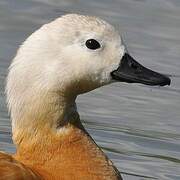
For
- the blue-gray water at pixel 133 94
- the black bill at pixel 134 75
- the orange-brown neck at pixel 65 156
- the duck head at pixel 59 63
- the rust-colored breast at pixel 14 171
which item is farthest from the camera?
the blue-gray water at pixel 133 94

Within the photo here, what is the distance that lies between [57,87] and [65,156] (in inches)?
18.9

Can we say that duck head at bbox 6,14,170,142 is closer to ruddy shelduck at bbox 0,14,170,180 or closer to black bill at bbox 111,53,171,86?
ruddy shelduck at bbox 0,14,170,180

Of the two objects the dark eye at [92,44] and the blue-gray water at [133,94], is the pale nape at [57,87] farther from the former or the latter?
the blue-gray water at [133,94]

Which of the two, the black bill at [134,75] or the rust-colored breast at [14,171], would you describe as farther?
the black bill at [134,75]

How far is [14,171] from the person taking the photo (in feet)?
24.7

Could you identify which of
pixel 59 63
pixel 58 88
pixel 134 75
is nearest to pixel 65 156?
pixel 58 88

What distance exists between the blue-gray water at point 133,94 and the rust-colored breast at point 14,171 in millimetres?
2065

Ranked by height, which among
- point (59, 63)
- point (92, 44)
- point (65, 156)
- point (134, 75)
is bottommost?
point (65, 156)

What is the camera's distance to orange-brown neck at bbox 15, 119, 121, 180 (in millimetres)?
7832

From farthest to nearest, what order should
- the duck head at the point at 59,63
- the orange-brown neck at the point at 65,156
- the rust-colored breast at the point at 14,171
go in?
the orange-brown neck at the point at 65,156 < the duck head at the point at 59,63 < the rust-colored breast at the point at 14,171

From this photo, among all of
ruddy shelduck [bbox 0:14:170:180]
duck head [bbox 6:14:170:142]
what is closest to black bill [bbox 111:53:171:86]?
ruddy shelduck [bbox 0:14:170:180]

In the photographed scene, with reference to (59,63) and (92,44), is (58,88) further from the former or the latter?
(92,44)

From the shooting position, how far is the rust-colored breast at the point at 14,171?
7480mm

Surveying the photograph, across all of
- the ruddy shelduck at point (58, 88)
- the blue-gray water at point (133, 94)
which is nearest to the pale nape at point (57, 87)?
Answer: the ruddy shelduck at point (58, 88)
